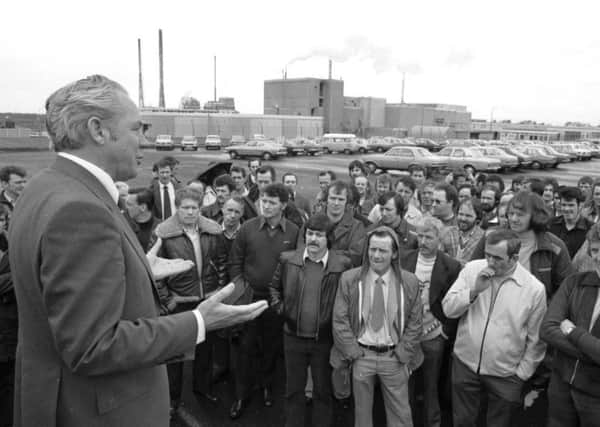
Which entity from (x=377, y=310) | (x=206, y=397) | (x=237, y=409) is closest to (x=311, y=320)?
(x=377, y=310)

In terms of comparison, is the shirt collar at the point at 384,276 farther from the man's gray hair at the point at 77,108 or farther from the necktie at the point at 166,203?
the necktie at the point at 166,203

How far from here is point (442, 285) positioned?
12.1 ft

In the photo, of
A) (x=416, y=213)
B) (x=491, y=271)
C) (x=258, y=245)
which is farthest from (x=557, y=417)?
(x=416, y=213)

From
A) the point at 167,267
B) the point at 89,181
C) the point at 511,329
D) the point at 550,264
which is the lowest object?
the point at 511,329

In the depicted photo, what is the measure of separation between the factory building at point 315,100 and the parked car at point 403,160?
4305 centimetres

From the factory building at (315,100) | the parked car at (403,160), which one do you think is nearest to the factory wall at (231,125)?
the factory building at (315,100)

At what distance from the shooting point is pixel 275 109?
70188 millimetres

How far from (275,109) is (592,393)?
70049 mm

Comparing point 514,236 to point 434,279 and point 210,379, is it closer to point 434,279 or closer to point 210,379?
point 434,279

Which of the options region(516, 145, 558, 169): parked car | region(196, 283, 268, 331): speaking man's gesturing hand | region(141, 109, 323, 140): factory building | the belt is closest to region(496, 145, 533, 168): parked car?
region(516, 145, 558, 169): parked car

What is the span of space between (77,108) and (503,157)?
28.3 metres

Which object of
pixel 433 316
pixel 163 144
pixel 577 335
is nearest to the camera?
pixel 577 335

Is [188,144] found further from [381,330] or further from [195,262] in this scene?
[381,330]

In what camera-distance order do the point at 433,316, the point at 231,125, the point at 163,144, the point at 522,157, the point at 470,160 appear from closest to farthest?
the point at 433,316
the point at 470,160
the point at 522,157
the point at 163,144
the point at 231,125
